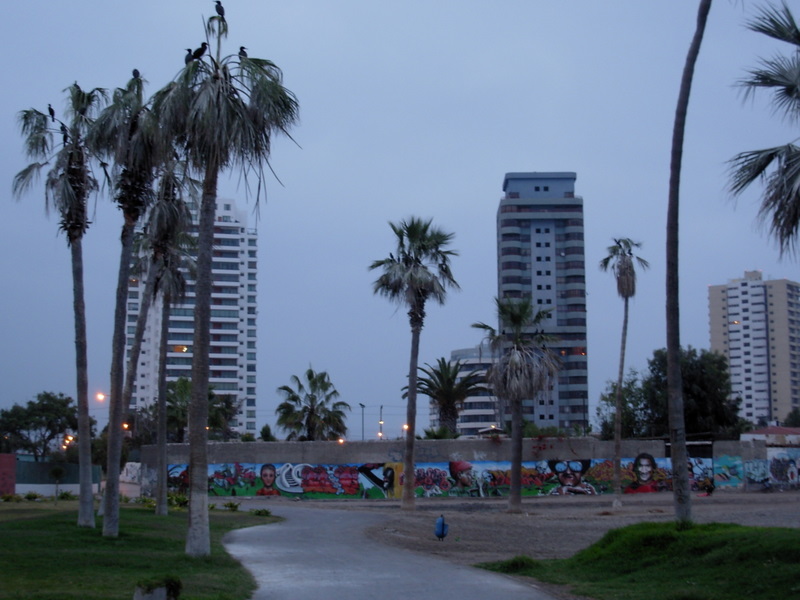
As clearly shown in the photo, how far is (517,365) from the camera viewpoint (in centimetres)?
3753

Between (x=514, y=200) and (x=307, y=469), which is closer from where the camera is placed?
(x=307, y=469)

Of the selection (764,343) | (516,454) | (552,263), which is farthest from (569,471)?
(764,343)

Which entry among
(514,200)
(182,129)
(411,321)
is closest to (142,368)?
(514,200)

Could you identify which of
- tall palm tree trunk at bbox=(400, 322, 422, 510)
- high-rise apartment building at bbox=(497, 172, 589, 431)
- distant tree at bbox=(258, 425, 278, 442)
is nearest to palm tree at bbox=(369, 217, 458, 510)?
tall palm tree trunk at bbox=(400, 322, 422, 510)

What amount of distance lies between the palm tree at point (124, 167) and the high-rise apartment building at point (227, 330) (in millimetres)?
114966

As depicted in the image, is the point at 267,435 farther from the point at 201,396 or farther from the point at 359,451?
the point at 201,396

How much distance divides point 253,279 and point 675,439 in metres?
141

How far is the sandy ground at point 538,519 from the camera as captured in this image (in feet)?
76.7

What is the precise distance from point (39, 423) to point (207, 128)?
Result: 73766 millimetres

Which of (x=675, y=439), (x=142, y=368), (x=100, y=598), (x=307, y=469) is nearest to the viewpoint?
(x=100, y=598)

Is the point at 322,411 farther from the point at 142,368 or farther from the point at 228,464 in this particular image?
the point at 142,368

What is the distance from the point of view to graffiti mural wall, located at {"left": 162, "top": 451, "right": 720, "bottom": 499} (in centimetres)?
5078

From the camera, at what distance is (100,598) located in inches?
453

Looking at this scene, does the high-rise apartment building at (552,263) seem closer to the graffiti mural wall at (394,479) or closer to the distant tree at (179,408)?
the distant tree at (179,408)
